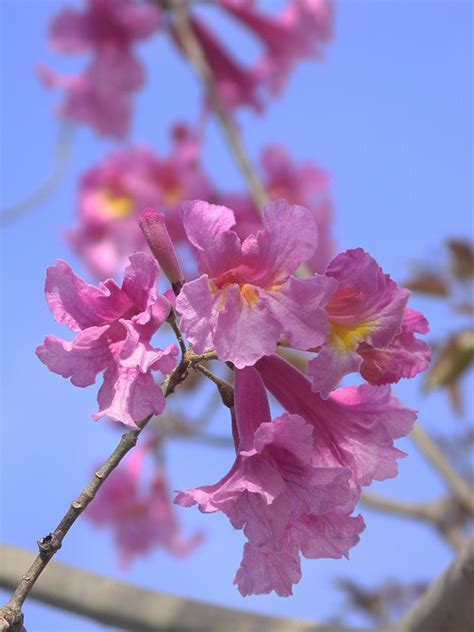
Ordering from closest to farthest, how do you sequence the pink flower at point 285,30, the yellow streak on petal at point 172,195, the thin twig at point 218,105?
the thin twig at point 218,105 < the yellow streak on petal at point 172,195 < the pink flower at point 285,30

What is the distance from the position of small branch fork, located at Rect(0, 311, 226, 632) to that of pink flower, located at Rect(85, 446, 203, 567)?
91.2 inches

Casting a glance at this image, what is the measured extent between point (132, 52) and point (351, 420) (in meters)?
2.38

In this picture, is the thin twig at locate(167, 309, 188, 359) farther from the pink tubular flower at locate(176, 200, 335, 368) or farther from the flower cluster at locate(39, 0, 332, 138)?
the flower cluster at locate(39, 0, 332, 138)

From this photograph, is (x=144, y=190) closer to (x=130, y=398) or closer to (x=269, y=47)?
(x=269, y=47)

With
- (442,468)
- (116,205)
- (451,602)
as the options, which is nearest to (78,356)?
(451,602)

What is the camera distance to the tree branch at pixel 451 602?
1.17 m

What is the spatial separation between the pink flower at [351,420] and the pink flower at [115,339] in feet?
0.45

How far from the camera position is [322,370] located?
0.81 metres

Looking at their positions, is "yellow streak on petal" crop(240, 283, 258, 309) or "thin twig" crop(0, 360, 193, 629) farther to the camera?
"yellow streak on petal" crop(240, 283, 258, 309)

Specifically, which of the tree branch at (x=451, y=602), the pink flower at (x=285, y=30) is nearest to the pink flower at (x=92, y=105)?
the pink flower at (x=285, y=30)

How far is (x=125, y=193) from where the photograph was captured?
308 centimetres

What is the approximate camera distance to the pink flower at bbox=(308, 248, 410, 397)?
2.66ft

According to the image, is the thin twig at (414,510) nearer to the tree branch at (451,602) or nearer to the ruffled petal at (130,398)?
the tree branch at (451,602)

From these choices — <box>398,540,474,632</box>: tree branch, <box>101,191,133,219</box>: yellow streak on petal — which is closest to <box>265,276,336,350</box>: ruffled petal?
<box>398,540,474,632</box>: tree branch
